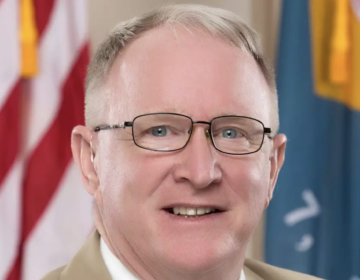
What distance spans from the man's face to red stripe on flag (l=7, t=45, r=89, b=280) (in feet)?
3.28

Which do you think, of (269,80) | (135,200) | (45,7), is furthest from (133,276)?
(45,7)

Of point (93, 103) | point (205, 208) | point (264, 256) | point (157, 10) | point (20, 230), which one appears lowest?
point (264, 256)

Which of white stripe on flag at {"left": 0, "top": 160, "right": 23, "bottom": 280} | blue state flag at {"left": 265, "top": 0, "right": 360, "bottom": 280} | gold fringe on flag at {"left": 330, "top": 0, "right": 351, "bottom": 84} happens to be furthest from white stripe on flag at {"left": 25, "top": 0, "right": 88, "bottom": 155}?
gold fringe on flag at {"left": 330, "top": 0, "right": 351, "bottom": 84}

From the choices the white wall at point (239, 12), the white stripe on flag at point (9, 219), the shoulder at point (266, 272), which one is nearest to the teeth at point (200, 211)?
the shoulder at point (266, 272)

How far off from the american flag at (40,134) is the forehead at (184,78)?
956 millimetres

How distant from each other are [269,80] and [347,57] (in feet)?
3.47

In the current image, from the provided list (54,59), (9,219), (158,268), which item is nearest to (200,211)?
(158,268)

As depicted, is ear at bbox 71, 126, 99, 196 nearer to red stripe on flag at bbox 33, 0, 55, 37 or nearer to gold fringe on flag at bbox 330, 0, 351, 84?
red stripe on flag at bbox 33, 0, 55, 37

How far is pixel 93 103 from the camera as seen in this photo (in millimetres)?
1194

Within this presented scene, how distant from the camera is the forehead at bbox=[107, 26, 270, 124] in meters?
Result: 1.05

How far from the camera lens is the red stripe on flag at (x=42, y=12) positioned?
210cm

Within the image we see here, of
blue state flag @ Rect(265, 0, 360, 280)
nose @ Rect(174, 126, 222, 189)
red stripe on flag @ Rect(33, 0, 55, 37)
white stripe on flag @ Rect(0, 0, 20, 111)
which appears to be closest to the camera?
nose @ Rect(174, 126, 222, 189)

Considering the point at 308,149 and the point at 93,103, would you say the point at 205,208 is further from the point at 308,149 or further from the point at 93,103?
the point at 308,149

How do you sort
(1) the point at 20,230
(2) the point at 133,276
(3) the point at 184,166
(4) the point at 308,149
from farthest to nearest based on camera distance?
(4) the point at 308,149 < (1) the point at 20,230 < (2) the point at 133,276 < (3) the point at 184,166
